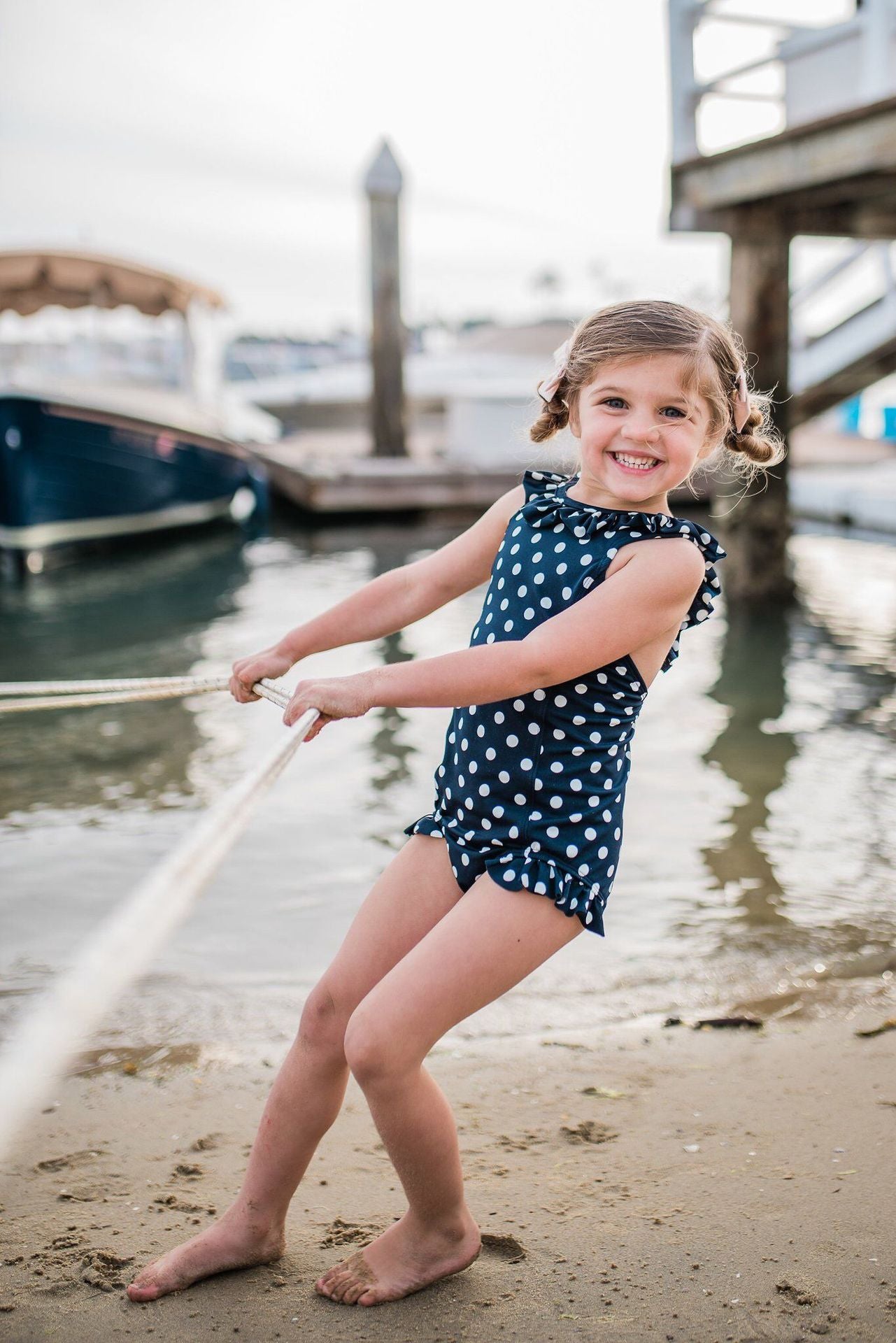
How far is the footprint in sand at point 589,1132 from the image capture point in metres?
2.66

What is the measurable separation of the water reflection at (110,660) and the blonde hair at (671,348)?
12.5ft

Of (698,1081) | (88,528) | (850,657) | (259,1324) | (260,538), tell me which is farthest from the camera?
(260,538)

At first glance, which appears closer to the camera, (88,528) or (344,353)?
(88,528)

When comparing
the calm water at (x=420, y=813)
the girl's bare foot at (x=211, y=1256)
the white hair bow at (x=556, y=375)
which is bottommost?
the calm water at (x=420, y=813)

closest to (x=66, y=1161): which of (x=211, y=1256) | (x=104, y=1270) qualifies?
(x=104, y=1270)

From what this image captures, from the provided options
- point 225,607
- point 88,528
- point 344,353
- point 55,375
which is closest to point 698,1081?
point 225,607

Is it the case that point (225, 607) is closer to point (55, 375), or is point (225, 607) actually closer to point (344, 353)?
point (55, 375)

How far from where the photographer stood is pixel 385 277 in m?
16.5

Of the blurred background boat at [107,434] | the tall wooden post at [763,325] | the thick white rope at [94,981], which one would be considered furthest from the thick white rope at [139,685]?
the blurred background boat at [107,434]

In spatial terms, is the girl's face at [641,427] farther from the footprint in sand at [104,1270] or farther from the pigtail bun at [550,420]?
the footprint in sand at [104,1270]

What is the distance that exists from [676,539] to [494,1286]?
128 cm

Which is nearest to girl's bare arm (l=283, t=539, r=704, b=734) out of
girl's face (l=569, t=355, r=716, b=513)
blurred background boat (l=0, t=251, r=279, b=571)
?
girl's face (l=569, t=355, r=716, b=513)

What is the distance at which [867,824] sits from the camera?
16.4 feet

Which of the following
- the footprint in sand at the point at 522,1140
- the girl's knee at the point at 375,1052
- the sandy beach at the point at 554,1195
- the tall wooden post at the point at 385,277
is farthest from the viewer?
the tall wooden post at the point at 385,277
